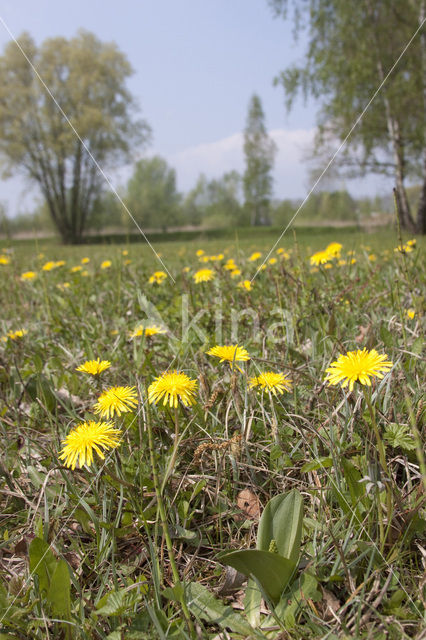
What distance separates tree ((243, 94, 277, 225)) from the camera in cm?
298

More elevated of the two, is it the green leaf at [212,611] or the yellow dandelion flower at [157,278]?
the yellow dandelion flower at [157,278]

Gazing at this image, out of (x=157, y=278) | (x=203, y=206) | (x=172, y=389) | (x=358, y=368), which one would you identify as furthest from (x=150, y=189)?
(x=358, y=368)

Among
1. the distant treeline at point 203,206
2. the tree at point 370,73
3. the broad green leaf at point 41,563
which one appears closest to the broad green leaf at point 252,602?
the broad green leaf at point 41,563

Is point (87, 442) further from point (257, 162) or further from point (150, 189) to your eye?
point (150, 189)

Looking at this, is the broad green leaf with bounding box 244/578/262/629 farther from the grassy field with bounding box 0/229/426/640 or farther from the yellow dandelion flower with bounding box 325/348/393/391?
the yellow dandelion flower with bounding box 325/348/393/391

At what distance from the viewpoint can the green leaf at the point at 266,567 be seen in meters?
0.61

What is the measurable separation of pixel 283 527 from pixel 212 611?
165mm

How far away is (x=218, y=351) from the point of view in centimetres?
98

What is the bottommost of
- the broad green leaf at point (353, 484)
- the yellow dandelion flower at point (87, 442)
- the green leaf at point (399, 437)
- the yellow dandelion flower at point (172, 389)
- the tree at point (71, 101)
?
the broad green leaf at point (353, 484)

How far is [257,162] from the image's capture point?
4.12 meters

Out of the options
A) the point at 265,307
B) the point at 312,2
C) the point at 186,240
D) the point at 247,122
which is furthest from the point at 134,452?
the point at 312,2

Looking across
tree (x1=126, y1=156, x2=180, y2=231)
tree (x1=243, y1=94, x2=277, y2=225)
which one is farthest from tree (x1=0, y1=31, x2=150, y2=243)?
tree (x1=243, y1=94, x2=277, y2=225)

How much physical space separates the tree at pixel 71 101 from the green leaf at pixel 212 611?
2.94 feet

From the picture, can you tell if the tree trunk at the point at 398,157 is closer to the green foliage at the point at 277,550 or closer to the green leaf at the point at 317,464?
the green leaf at the point at 317,464
